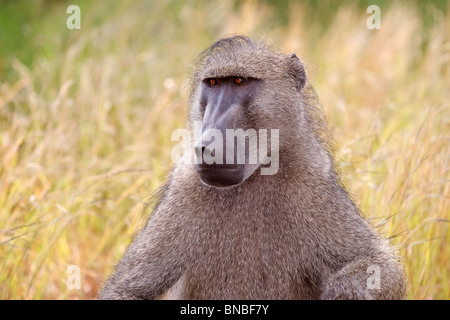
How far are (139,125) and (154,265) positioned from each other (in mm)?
3094

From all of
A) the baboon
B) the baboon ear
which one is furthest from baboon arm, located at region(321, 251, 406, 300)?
the baboon ear

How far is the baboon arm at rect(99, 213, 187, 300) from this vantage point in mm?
2766

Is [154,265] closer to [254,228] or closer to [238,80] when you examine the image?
[254,228]

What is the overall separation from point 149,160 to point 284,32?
5.67m

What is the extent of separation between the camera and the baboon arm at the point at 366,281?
8.66 feet

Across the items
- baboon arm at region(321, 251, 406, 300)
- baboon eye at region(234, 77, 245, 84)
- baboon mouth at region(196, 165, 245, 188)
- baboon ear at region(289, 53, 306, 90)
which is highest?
baboon ear at region(289, 53, 306, 90)

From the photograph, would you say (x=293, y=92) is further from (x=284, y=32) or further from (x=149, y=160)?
(x=284, y=32)

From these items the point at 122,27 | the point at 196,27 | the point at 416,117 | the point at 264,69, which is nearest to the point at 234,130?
the point at 264,69

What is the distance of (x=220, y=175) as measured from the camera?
2.61 metres

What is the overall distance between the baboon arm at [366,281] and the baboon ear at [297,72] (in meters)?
0.83

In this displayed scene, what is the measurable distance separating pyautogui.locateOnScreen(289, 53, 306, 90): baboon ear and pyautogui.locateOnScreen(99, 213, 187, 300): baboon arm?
0.85m

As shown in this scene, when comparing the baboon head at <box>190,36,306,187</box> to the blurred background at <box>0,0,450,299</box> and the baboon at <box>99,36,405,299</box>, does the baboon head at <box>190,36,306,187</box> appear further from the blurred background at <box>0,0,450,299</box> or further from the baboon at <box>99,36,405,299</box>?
the blurred background at <box>0,0,450,299</box>

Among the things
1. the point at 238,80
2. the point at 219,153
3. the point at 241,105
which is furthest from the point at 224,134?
the point at 238,80

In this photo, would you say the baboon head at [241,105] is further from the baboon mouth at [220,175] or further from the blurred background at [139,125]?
the blurred background at [139,125]
